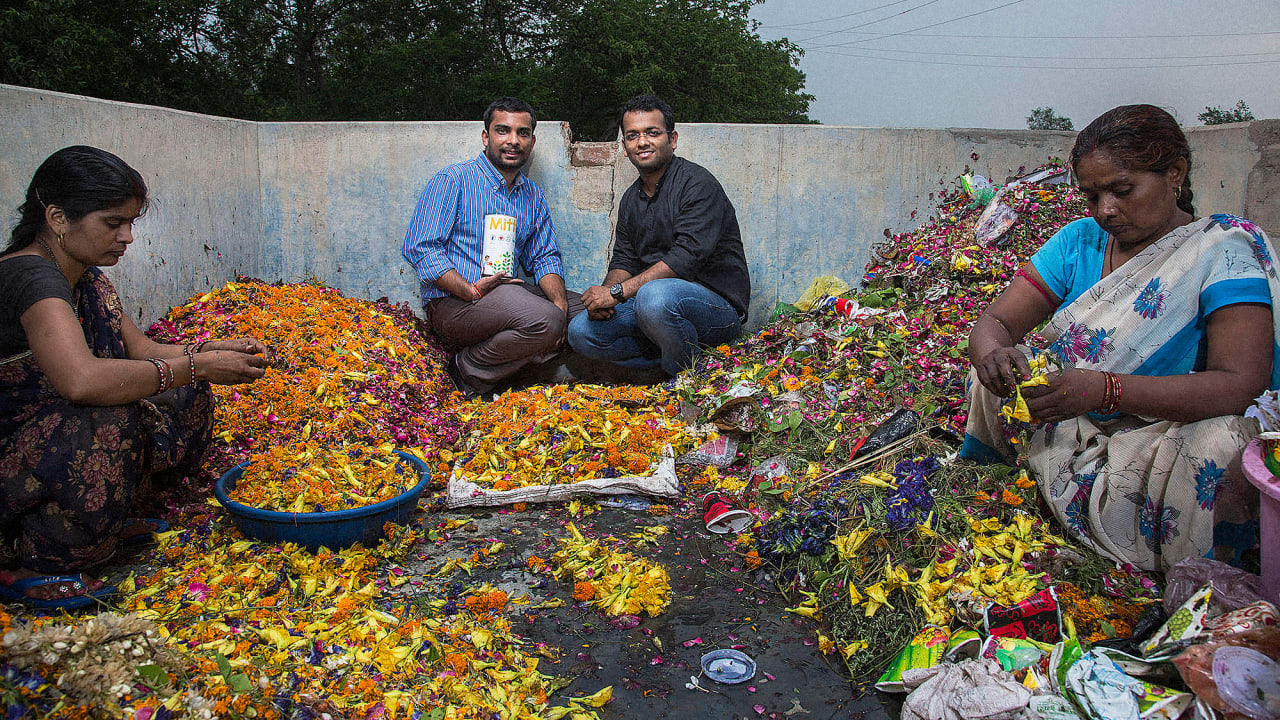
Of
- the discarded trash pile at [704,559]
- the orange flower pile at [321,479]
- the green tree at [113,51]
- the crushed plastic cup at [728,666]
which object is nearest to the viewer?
the discarded trash pile at [704,559]

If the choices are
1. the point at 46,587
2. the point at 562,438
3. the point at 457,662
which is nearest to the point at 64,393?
the point at 46,587

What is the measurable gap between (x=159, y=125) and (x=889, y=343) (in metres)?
4.01

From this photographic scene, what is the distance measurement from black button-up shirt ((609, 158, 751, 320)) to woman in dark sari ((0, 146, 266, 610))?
102 inches

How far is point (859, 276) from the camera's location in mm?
5219

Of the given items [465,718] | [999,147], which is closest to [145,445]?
[465,718]

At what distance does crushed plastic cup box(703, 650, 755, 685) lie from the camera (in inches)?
85.0

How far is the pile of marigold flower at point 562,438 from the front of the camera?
341 centimetres

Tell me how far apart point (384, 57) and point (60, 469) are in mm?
14306

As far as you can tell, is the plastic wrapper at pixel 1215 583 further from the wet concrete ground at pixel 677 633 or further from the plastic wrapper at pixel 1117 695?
the wet concrete ground at pixel 677 633

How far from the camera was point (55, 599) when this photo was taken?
2.35 meters

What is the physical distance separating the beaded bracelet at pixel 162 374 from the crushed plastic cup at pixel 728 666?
1.90 m

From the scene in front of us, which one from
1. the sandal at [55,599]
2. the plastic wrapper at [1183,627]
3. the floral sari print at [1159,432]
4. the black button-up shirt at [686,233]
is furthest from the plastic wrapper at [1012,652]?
the black button-up shirt at [686,233]

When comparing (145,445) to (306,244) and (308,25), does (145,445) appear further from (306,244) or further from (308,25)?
(308,25)

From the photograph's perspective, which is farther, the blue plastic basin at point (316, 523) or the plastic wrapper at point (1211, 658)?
the blue plastic basin at point (316, 523)
